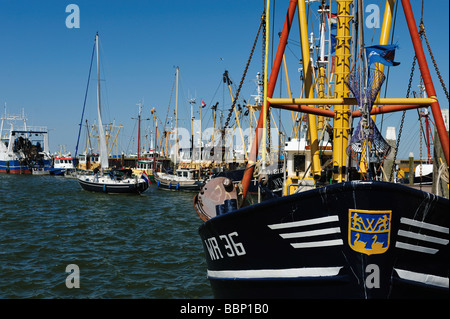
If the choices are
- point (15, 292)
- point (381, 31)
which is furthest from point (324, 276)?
point (15, 292)

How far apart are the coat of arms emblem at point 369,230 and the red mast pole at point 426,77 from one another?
6.85ft

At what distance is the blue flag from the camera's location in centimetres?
851

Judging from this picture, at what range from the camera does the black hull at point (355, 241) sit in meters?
6.39

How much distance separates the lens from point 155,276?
42.5ft

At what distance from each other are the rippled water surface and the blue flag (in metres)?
7.14

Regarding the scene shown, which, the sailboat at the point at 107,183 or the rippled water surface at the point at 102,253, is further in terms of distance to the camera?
the sailboat at the point at 107,183

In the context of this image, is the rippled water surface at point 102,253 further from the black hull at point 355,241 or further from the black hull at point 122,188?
the black hull at point 122,188

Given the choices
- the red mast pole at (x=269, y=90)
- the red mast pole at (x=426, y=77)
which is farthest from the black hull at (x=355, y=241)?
the red mast pole at (x=269, y=90)

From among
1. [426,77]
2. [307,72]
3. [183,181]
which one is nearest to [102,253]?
[307,72]

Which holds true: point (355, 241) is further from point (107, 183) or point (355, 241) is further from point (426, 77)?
point (107, 183)

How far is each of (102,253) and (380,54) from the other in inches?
469

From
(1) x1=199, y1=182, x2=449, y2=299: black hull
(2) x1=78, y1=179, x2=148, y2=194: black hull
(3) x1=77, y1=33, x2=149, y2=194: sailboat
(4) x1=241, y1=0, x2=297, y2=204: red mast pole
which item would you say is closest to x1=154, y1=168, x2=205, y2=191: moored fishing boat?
(3) x1=77, y1=33, x2=149, y2=194: sailboat

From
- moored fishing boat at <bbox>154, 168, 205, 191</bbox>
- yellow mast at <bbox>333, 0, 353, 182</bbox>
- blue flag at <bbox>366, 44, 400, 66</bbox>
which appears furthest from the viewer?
moored fishing boat at <bbox>154, 168, 205, 191</bbox>

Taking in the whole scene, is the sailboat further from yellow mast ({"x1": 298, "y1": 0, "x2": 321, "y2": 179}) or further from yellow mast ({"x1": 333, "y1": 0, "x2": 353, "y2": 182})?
yellow mast ({"x1": 333, "y1": 0, "x2": 353, "y2": 182})
